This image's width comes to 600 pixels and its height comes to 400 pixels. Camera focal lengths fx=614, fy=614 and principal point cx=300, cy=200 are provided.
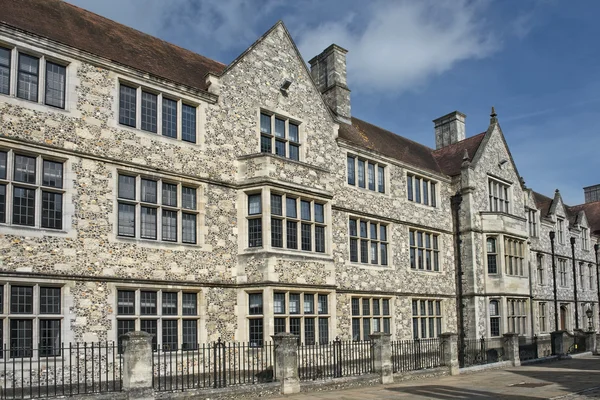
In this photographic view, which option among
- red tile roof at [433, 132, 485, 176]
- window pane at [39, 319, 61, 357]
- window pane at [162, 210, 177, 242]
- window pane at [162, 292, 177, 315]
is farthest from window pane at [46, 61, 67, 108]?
red tile roof at [433, 132, 485, 176]

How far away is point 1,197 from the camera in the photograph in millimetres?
14227

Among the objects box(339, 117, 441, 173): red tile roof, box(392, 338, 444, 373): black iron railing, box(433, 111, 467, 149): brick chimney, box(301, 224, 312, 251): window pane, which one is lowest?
box(392, 338, 444, 373): black iron railing

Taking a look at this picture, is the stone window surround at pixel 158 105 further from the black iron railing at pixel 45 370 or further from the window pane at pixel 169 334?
the black iron railing at pixel 45 370

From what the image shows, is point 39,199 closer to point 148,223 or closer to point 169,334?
point 148,223

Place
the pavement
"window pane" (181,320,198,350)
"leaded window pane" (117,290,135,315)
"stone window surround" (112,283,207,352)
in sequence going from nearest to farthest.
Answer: the pavement < "stone window surround" (112,283,207,352) < "leaded window pane" (117,290,135,315) < "window pane" (181,320,198,350)

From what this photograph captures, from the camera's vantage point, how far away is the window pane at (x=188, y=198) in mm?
17995

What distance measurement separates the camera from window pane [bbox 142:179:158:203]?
671 inches

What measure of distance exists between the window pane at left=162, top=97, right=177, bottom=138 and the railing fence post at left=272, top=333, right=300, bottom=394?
6.74m

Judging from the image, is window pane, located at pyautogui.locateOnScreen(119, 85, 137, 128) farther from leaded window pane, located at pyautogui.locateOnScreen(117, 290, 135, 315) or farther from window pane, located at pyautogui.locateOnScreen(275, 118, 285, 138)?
window pane, located at pyautogui.locateOnScreen(275, 118, 285, 138)

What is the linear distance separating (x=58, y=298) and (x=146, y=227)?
3.10m

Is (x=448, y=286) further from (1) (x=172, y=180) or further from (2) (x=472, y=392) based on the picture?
(1) (x=172, y=180)

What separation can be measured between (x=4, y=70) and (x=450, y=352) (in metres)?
16.3

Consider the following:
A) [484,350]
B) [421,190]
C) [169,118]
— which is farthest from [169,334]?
[484,350]

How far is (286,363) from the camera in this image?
1562 cm
